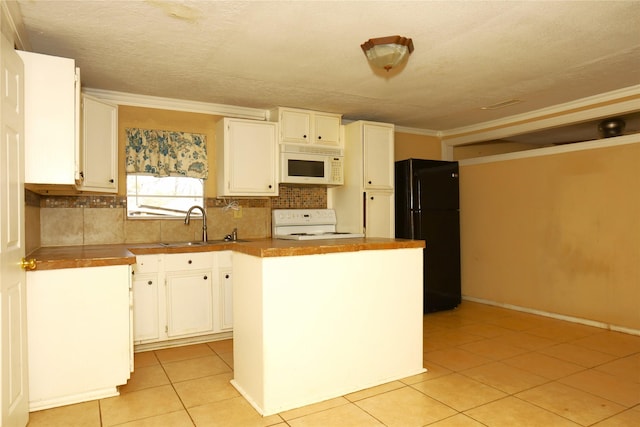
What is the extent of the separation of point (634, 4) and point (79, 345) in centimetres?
367

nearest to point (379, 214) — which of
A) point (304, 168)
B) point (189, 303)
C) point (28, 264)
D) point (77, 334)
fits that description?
point (304, 168)

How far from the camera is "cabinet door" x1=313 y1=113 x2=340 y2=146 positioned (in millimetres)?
4441

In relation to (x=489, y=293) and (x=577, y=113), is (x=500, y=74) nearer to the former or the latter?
(x=577, y=113)

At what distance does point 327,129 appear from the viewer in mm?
4516

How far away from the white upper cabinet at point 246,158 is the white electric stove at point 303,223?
370 millimetres

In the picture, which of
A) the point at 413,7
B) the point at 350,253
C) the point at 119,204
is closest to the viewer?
the point at 413,7

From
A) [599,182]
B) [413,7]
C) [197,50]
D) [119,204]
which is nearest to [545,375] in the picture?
[599,182]

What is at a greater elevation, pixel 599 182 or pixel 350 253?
pixel 599 182

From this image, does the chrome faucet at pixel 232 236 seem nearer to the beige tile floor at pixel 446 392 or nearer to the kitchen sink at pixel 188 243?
the kitchen sink at pixel 188 243

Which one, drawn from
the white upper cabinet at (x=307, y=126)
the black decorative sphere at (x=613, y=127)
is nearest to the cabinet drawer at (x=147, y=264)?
the white upper cabinet at (x=307, y=126)

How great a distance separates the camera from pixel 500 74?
11.1ft

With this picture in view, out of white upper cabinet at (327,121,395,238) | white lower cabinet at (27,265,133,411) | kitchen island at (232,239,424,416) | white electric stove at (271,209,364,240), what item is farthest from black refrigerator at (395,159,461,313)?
white lower cabinet at (27,265,133,411)

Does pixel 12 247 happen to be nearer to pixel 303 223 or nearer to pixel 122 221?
pixel 122 221

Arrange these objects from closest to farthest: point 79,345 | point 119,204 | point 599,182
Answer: point 79,345, point 119,204, point 599,182
